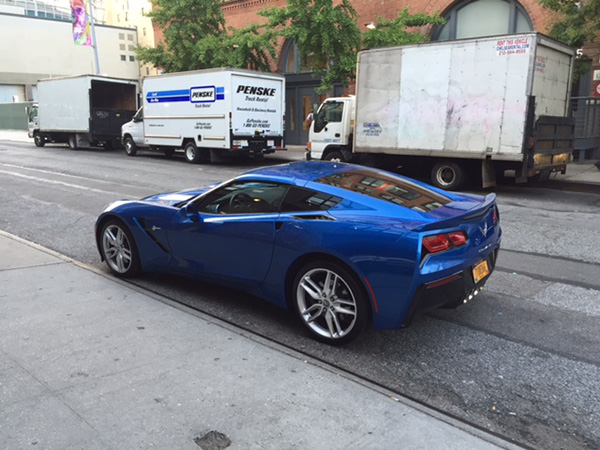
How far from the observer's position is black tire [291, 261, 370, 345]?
3.83m

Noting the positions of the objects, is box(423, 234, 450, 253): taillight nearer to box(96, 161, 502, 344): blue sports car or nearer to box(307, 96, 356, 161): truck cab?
box(96, 161, 502, 344): blue sports car

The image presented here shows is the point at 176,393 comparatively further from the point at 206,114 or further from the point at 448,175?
the point at 206,114

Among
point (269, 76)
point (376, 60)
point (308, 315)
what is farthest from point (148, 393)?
point (269, 76)

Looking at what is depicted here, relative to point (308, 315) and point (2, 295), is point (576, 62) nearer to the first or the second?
point (308, 315)

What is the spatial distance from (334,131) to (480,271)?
463 inches

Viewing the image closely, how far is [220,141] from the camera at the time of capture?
1873cm

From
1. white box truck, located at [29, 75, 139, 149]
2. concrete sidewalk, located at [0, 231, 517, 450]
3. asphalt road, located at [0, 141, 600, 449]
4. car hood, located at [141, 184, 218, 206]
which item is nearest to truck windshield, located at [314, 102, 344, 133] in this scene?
asphalt road, located at [0, 141, 600, 449]

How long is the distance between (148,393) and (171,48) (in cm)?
2582

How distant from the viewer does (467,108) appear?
39.4 feet

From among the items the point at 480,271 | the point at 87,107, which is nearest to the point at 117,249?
the point at 480,271

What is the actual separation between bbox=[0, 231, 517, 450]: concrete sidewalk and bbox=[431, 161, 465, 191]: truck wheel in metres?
9.54

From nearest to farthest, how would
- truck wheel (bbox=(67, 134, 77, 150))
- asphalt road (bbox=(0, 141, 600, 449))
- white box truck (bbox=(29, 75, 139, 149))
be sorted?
asphalt road (bbox=(0, 141, 600, 449))
white box truck (bbox=(29, 75, 139, 149))
truck wheel (bbox=(67, 134, 77, 150))

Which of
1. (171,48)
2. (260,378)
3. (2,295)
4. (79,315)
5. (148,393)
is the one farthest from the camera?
(171,48)

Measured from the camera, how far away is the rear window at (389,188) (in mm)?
4102
